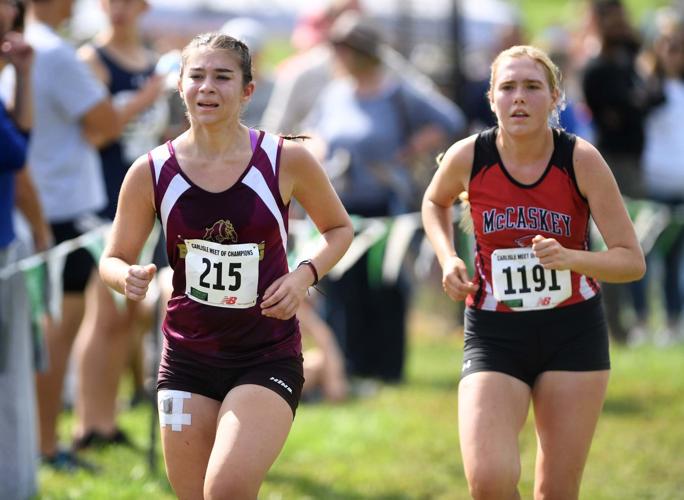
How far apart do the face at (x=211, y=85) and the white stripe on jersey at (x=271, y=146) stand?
0.48 feet

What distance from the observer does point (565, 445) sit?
185 inches

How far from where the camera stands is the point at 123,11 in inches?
283

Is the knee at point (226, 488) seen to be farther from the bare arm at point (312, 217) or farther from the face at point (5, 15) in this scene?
the face at point (5, 15)

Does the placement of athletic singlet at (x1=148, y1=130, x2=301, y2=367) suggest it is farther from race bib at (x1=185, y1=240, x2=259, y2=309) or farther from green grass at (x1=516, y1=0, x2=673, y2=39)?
green grass at (x1=516, y1=0, x2=673, y2=39)

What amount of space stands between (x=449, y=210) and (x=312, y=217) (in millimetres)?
650

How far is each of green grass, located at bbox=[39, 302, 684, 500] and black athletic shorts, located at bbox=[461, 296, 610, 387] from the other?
1.66 meters

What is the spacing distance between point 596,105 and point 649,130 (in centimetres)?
109

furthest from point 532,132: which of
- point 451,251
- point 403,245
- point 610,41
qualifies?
point 610,41

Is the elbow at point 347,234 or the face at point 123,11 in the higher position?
the face at point 123,11

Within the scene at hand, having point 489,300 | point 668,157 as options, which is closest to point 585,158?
point 489,300

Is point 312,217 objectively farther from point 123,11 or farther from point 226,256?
point 123,11

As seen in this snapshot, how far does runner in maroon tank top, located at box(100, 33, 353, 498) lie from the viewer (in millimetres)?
4402

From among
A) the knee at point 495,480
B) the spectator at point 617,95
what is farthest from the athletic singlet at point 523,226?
the spectator at point 617,95

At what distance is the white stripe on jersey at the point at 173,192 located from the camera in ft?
14.6
